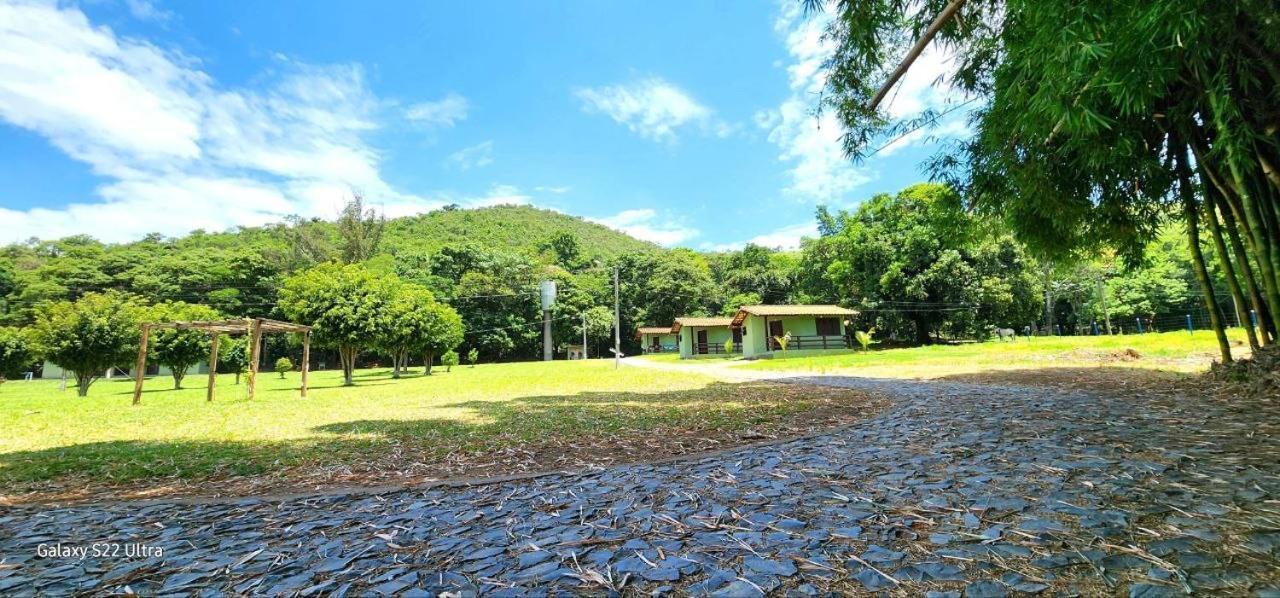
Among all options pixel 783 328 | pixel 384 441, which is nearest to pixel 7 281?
pixel 384 441

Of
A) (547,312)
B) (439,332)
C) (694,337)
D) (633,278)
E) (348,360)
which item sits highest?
(633,278)

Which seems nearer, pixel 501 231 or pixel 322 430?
pixel 322 430

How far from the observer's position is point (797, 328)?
2941 cm

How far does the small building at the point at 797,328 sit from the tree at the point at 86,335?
26.2 metres

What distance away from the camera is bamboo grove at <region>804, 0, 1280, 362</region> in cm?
269

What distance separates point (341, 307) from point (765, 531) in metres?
19.3

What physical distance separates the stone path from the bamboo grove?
198 centimetres

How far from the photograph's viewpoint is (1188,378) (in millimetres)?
7383

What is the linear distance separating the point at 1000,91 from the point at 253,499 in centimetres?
682

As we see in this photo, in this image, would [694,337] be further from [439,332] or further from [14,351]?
[14,351]

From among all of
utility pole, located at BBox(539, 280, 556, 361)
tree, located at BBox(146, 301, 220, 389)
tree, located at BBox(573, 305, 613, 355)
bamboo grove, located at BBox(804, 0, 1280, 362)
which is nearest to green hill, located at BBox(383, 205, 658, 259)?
tree, located at BBox(573, 305, 613, 355)

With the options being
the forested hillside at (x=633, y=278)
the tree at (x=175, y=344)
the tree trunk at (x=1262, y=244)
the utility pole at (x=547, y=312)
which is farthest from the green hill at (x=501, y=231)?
the tree trunk at (x=1262, y=244)

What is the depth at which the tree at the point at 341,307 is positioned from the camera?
17938 millimetres

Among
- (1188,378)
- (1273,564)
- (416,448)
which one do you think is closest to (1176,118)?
(1188,378)
